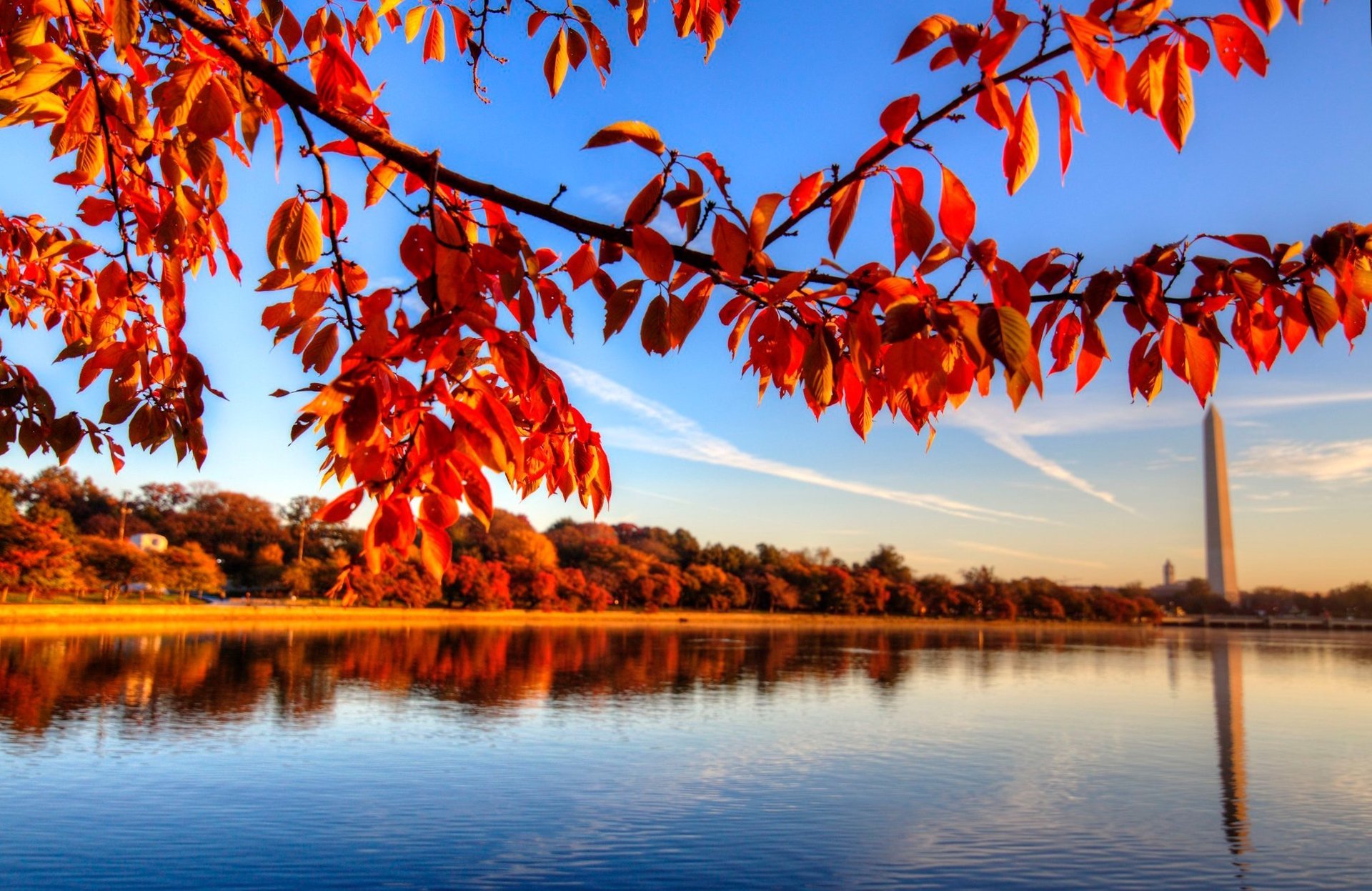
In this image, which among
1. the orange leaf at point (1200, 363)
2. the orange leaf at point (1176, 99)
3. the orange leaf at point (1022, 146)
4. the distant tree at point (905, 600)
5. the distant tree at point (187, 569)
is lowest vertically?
the distant tree at point (905, 600)

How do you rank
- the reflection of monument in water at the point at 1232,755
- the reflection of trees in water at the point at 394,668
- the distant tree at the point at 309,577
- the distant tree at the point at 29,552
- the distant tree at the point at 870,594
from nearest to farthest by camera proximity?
the reflection of monument in water at the point at 1232,755 < the reflection of trees in water at the point at 394,668 < the distant tree at the point at 29,552 < the distant tree at the point at 309,577 < the distant tree at the point at 870,594

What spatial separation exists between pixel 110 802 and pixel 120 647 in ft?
78.0

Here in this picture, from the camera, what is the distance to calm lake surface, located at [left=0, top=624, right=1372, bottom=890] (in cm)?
1219

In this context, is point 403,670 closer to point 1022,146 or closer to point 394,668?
point 394,668

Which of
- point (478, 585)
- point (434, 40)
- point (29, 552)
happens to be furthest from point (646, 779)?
point (478, 585)

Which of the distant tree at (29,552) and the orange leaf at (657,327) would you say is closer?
the orange leaf at (657,327)

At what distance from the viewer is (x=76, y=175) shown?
2.90 metres

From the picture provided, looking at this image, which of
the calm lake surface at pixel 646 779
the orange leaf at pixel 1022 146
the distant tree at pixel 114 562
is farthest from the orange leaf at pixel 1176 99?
the distant tree at pixel 114 562

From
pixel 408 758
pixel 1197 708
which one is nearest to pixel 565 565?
pixel 1197 708

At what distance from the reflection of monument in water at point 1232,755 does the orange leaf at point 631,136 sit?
51.0 feet

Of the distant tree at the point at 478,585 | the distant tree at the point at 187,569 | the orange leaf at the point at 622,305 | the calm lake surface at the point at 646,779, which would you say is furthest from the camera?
the distant tree at the point at 478,585

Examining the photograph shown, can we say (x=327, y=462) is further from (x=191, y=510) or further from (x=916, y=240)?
(x=191, y=510)

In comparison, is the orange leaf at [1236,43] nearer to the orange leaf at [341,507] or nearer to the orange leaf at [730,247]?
the orange leaf at [730,247]

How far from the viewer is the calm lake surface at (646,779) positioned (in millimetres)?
12188
